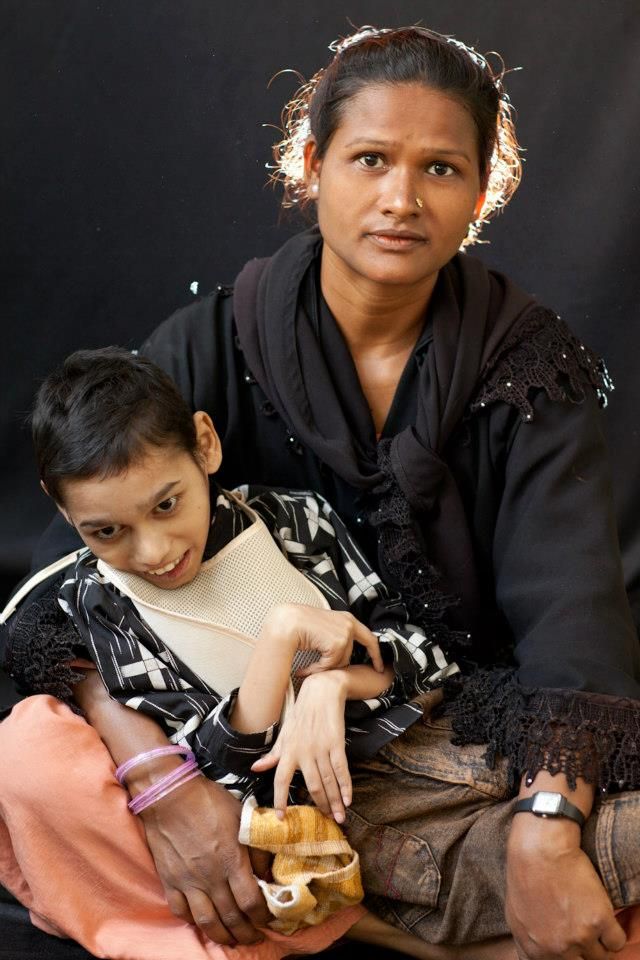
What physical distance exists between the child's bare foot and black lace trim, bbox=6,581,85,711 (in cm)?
53

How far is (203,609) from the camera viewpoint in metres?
1.88

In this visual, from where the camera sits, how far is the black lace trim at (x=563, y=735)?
1.74m

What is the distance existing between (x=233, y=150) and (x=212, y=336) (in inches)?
26.5

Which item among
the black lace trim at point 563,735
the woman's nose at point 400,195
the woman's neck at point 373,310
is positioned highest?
the woman's nose at point 400,195

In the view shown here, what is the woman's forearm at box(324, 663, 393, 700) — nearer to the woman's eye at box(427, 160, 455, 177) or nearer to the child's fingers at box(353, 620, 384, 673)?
the child's fingers at box(353, 620, 384, 673)

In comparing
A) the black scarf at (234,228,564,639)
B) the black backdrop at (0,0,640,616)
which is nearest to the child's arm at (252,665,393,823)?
the black scarf at (234,228,564,639)

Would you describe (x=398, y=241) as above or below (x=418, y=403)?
above

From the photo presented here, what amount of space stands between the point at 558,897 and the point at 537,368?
0.77 meters

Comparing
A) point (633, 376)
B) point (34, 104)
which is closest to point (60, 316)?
point (34, 104)

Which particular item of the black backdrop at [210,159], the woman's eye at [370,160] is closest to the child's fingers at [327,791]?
the woman's eye at [370,160]

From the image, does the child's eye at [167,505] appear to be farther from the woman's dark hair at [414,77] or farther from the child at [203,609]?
the woman's dark hair at [414,77]

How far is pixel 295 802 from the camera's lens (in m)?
1.81

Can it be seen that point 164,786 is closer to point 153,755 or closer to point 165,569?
point 153,755

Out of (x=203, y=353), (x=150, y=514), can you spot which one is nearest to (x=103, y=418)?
(x=150, y=514)
